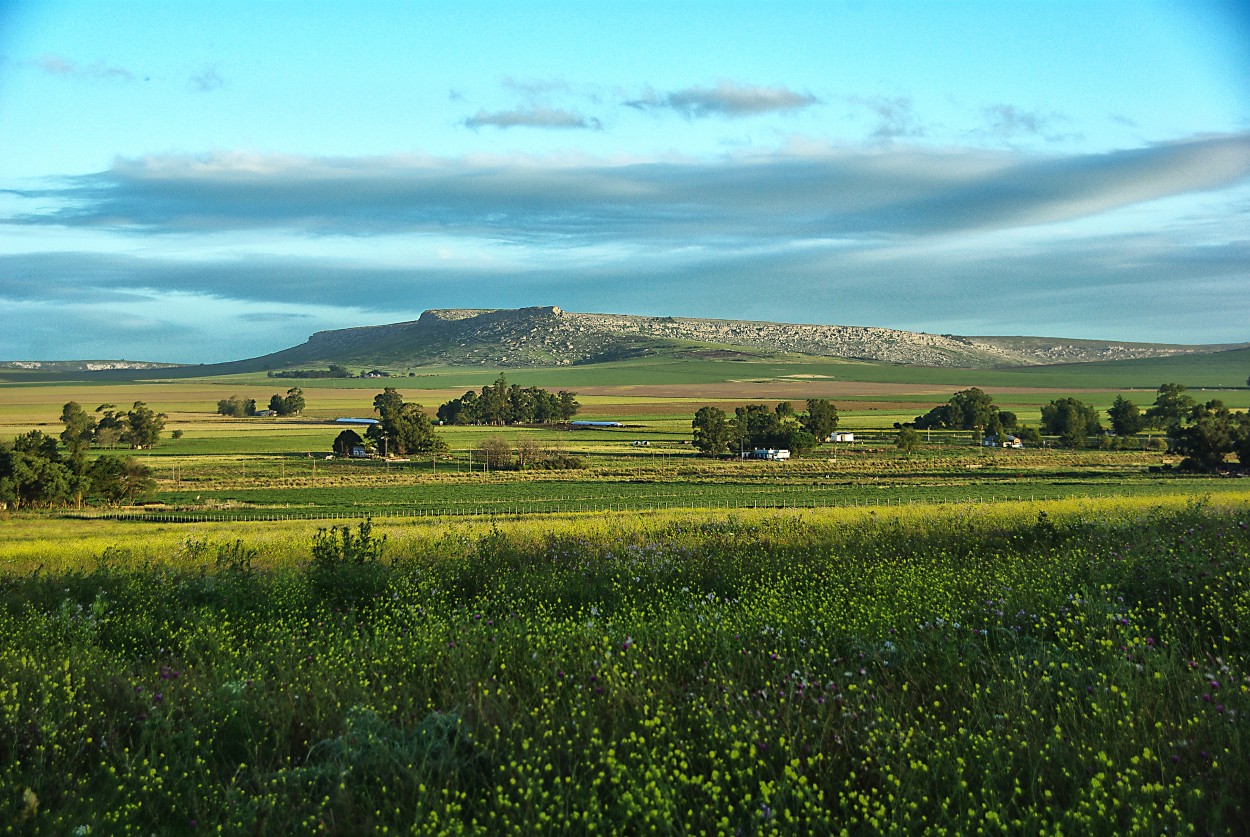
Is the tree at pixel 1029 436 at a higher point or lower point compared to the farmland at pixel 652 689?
lower

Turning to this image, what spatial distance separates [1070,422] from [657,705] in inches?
4537

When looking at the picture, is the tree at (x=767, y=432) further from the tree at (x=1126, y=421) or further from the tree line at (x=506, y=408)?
the tree line at (x=506, y=408)

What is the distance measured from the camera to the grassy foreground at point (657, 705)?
4.68 meters

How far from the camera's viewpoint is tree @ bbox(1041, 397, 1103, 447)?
105500 millimetres

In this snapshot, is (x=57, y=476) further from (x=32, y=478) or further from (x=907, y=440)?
(x=907, y=440)

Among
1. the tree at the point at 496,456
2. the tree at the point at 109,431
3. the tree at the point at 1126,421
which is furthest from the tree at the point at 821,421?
the tree at the point at 109,431

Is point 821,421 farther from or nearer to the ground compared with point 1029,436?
farther from the ground

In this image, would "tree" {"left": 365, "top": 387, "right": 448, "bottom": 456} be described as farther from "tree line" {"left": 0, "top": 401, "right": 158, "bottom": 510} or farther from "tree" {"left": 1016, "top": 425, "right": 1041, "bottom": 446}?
"tree" {"left": 1016, "top": 425, "right": 1041, "bottom": 446}

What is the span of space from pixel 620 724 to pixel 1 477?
59112 millimetres

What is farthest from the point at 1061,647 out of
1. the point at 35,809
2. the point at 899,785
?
the point at 35,809

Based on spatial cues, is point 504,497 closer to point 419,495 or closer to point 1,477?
point 419,495

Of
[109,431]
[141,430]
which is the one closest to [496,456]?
[141,430]

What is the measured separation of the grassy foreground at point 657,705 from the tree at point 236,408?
17012 cm

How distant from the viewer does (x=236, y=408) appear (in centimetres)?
16762
